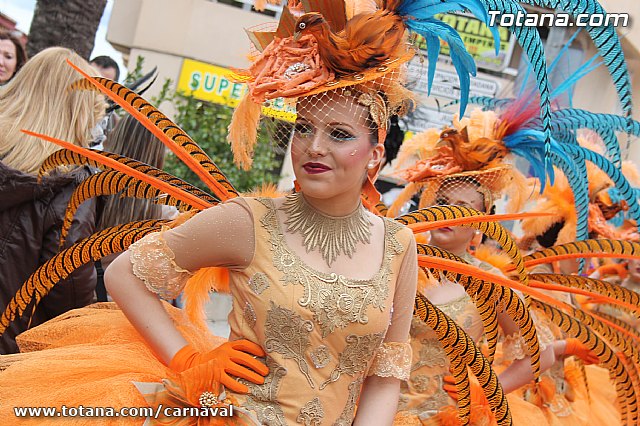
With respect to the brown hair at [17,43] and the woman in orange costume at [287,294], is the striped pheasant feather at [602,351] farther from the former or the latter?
the brown hair at [17,43]

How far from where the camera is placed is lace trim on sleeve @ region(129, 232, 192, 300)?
2.20 metres

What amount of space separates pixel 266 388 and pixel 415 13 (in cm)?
126

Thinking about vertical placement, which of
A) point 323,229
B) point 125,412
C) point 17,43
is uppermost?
point 17,43

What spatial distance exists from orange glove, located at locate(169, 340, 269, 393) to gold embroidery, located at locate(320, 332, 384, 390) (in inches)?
7.8

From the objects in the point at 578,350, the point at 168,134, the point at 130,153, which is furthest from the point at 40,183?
the point at 578,350

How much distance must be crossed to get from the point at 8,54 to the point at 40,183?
1.99 meters

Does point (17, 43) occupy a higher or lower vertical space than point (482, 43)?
lower

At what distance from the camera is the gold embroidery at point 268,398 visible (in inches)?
86.2

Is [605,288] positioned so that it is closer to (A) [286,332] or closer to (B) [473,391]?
(B) [473,391]

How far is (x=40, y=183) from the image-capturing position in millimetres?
3115

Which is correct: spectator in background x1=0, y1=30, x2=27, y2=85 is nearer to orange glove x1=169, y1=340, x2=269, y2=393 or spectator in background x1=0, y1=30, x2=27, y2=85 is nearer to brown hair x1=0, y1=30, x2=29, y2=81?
brown hair x1=0, y1=30, x2=29, y2=81

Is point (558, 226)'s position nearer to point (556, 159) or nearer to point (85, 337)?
point (556, 159)

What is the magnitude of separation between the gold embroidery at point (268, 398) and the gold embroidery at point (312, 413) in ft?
0.17

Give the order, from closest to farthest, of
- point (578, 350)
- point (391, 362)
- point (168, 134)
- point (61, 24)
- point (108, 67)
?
point (391, 362) < point (168, 134) < point (578, 350) < point (108, 67) < point (61, 24)
